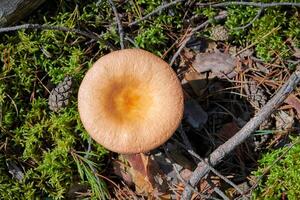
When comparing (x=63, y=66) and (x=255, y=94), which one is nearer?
(x=255, y=94)

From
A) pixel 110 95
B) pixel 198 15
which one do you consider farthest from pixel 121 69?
pixel 198 15

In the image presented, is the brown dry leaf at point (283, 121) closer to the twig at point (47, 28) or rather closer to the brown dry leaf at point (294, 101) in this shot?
the brown dry leaf at point (294, 101)

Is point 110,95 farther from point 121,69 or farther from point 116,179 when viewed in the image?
point 116,179

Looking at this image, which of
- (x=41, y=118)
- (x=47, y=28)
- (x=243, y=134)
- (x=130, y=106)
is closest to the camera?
(x=130, y=106)

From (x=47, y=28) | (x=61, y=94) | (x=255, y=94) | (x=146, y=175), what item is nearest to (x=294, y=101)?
(x=255, y=94)

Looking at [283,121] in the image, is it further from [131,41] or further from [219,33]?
[131,41]
